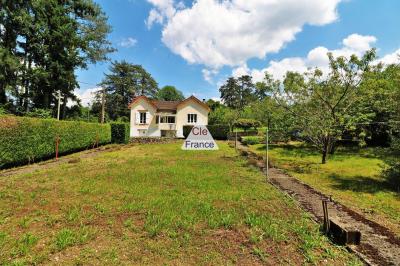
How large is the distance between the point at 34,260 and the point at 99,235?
109 cm

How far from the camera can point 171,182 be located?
888 centimetres

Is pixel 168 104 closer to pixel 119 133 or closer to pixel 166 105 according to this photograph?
pixel 166 105

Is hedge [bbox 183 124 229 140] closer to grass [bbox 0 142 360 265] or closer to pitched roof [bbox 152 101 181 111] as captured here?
pitched roof [bbox 152 101 181 111]

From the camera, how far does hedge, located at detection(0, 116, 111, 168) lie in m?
12.0

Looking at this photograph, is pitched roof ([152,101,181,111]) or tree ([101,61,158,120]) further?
tree ([101,61,158,120])

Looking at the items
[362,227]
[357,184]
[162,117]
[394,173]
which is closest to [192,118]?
[162,117]

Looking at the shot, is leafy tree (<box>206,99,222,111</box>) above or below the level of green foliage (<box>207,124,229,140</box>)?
above

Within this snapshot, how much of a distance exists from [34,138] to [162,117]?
73.6ft

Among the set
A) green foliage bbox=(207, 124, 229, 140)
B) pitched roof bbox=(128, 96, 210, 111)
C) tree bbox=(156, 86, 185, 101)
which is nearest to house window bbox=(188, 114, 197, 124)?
pitched roof bbox=(128, 96, 210, 111)

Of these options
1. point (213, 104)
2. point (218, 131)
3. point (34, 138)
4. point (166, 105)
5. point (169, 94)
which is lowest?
point (34, 138)

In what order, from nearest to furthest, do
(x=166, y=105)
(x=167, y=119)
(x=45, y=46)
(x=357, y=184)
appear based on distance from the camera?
(x=357, y=184) < (x=45, y=46) < (x=167, y=119) < (x=166, y=105)

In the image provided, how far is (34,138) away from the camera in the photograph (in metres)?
14.1

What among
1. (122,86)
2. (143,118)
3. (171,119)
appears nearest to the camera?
(143,118)

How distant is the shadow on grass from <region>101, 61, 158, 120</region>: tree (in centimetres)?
5118
